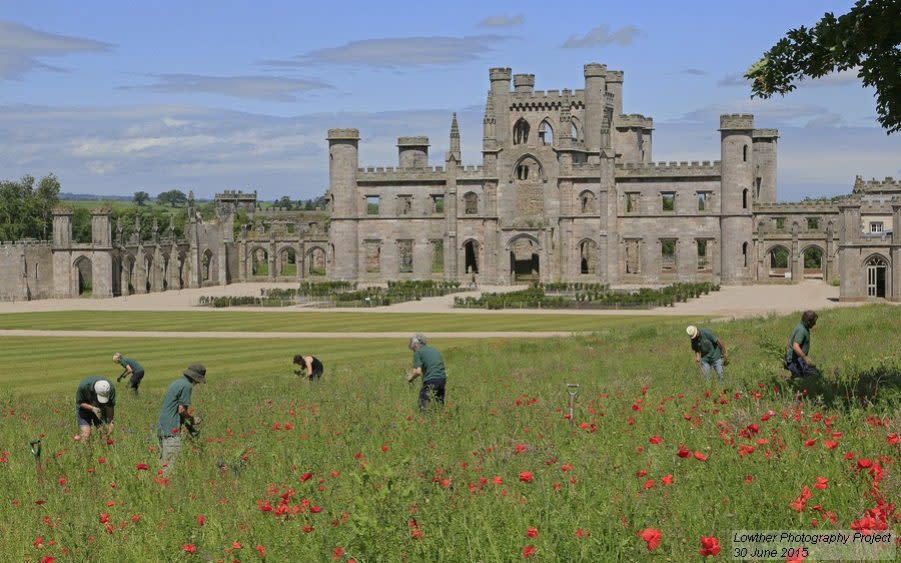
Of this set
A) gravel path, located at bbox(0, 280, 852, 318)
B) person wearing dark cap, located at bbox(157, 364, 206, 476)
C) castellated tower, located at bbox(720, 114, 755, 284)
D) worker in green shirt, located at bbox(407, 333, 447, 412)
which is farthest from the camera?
castellated tower, located at bbox(720, 114, 755, 284)

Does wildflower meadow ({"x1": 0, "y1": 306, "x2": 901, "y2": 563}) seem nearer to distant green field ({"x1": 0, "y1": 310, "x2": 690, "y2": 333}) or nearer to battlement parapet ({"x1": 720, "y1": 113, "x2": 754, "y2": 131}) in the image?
distant green field ({"x1": 0, "y1": 310, "x2": 690, "y2": 333})

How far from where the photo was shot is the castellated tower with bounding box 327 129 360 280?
8156 centimetres

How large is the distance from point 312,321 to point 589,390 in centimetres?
3245

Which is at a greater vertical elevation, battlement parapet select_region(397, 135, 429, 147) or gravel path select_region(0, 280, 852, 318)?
battlement parapet select_region(397, 135, 429, 147)

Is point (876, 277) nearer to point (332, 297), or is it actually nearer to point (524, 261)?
point (524, 261)

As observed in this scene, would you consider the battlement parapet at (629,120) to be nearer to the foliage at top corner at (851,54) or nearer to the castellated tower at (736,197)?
the castellated tower at (736,197)

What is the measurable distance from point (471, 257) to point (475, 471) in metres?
74.6

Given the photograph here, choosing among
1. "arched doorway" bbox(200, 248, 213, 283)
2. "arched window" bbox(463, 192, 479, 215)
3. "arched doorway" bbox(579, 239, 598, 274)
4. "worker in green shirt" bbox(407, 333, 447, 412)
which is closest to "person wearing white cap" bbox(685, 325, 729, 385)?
"worker in green shirt" bbox(407, 333, 447, 412)

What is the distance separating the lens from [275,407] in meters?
16.4

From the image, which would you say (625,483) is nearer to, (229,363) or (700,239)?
(229,363)

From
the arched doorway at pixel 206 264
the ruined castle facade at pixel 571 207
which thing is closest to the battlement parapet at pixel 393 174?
the ruined castle facade at pixel 571 207

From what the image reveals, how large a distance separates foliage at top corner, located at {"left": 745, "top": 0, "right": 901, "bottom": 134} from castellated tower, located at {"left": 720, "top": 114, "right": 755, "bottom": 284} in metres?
61.2

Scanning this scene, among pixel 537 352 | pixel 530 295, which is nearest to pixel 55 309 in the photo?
pixel 530 295

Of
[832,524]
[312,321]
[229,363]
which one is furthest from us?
[312,321]
